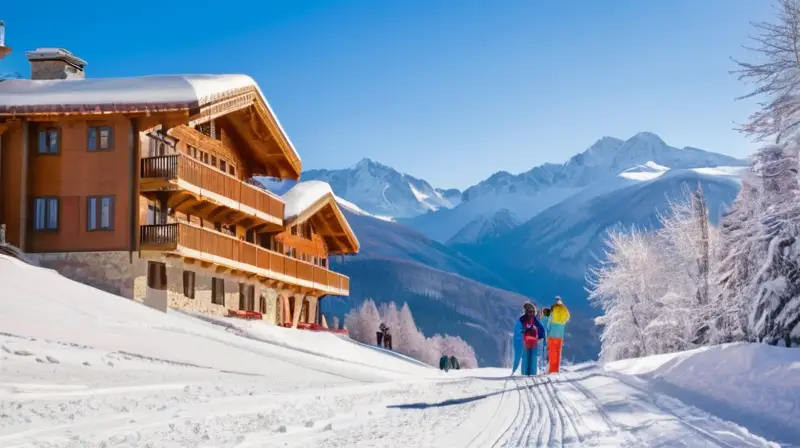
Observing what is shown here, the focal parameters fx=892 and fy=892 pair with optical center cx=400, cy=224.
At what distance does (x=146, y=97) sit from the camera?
29.6 meters

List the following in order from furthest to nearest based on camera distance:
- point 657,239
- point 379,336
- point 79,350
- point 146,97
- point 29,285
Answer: point 657,239, point 379,336, point 146,97, point 29,285, point 79,350

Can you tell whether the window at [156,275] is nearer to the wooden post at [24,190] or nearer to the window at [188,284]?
the window at [188,284]

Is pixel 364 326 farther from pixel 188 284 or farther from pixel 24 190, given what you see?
pixel 24 190

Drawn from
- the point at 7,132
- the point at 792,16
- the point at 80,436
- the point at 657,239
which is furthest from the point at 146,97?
the point at 657,239

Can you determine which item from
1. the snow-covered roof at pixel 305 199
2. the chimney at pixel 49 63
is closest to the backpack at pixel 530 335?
the snow-covered roof at pixel 305 199

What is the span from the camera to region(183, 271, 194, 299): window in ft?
109

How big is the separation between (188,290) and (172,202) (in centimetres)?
336

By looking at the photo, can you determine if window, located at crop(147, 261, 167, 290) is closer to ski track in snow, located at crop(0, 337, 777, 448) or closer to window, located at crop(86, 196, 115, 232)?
window, located at crop(86, 196, 115, 232)

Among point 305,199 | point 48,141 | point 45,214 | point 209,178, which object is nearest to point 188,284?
point 209,178

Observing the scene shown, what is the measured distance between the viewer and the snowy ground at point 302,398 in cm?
961

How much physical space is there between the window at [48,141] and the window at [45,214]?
5.44ft

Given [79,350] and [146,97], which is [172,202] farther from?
[79,350]

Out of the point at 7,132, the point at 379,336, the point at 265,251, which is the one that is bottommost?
the point at 379,336

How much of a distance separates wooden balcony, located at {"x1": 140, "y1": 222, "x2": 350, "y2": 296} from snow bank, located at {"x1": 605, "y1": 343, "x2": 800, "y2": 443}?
1709cm
